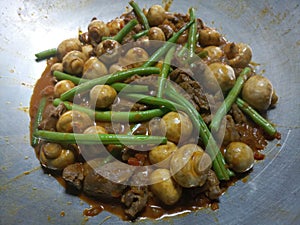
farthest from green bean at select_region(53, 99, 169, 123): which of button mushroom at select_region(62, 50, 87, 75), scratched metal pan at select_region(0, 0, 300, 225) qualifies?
scratched metal pan at select_region(0, 0, 300, 225)

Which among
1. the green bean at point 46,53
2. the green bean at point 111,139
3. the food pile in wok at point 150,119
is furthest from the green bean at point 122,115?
the green bean at point 46,53

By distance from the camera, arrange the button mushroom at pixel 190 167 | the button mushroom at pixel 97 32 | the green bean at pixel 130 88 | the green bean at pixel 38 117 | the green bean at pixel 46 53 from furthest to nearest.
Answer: the green bean at pixel 46 53 → the button mushroom at pixel 97 32 → the green bean at pixel 38 117 → the green bean at pixel 130 88 → the button mushroom at pixel 190 167

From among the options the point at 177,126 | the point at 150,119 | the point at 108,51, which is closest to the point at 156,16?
the point at 108,51

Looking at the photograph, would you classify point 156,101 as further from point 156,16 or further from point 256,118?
point 156,16

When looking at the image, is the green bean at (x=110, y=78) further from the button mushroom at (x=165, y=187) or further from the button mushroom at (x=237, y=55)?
the button mushroom at (x=165, y=187)

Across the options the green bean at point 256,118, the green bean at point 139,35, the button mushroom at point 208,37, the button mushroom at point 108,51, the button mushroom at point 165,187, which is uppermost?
the button mushroom at point 208,37

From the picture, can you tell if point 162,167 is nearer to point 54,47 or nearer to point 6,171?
point 6,171

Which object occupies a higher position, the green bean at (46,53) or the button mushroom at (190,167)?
the button mushroom at (190,167)

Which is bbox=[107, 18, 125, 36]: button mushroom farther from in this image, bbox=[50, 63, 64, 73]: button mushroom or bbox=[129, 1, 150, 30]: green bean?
bbox=[50, 63, 64, 73]: button mushroom
